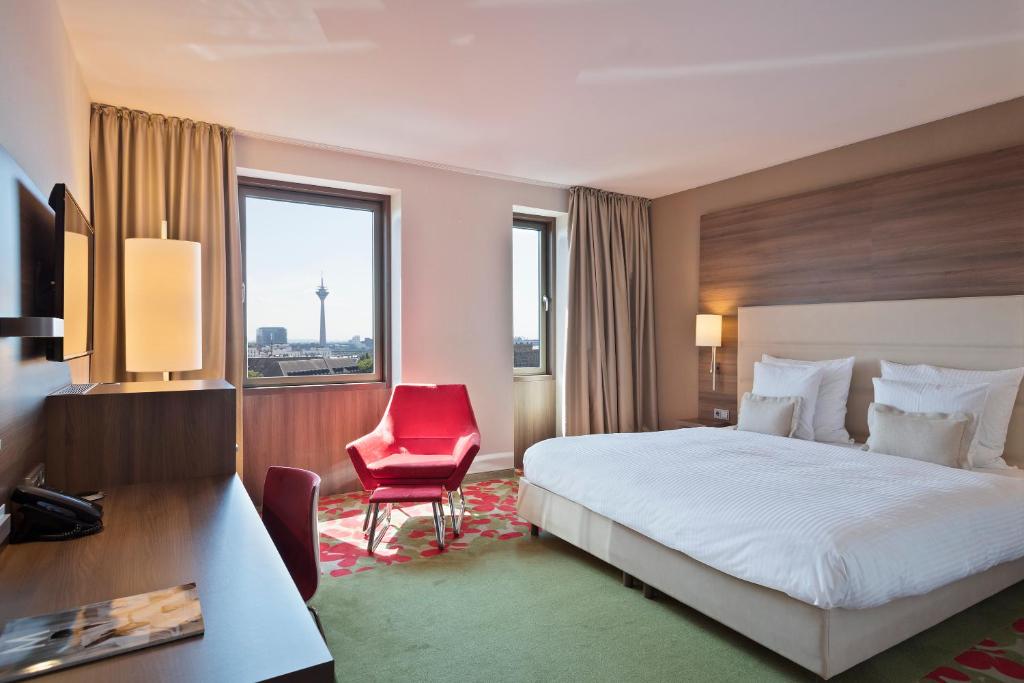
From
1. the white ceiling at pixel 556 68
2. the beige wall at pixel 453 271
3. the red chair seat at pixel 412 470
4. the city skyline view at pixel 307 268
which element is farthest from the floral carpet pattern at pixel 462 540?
the white ceiling at pixel 556 68

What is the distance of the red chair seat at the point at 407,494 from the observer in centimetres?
339

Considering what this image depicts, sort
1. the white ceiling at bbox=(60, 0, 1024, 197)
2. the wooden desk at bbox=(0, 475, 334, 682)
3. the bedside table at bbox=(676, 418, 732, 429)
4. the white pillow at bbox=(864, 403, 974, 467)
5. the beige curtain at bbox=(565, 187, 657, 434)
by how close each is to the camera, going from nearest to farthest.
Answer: the wooden desk at bbox=(0, 475, 334, 682) < the white ceiling at bbox=(60, 0, 1024, 197) < the white pillow at bbox=(864, 403, 974, 467) < the bedside table at bbox=(676, 418, 732, 429) < the beige curtain at bbox=(565, 187, 657, 434)

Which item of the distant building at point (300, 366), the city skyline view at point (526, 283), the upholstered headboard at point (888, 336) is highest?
the city skyline view at point (526, 283)

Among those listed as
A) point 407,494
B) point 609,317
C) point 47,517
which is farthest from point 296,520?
point 609,317

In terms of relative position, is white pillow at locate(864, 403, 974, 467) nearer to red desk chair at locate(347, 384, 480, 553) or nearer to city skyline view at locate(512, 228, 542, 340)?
red desk chair at locate(347, 384, 480, 553)

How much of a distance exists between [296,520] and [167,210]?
287 cm

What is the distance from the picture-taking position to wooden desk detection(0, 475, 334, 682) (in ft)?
2.98

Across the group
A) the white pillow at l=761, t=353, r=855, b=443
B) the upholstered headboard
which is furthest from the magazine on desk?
the upholstered headboard

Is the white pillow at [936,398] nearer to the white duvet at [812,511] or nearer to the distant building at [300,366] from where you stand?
the white duvet at [812,511]

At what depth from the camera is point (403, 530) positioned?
12.4ft

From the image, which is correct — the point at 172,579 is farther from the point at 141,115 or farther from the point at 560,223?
the point at 560,223

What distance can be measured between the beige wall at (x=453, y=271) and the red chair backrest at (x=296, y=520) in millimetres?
2713

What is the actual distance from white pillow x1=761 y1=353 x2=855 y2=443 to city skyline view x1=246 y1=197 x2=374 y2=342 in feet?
11.6

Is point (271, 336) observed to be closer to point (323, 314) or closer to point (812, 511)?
point (323, 314)
